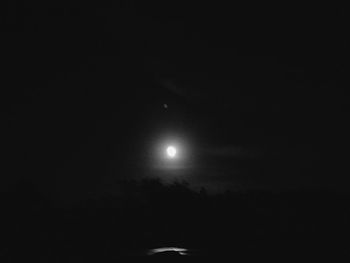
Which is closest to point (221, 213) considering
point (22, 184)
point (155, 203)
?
point (155, 203)

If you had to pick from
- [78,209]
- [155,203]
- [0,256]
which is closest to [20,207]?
[78,209]

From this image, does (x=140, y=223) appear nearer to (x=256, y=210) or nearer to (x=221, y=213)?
(x=221, y=213)

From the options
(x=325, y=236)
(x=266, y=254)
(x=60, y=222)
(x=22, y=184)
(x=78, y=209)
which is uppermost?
(x=22, y=184)

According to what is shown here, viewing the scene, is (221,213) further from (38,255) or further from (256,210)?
(38,255)

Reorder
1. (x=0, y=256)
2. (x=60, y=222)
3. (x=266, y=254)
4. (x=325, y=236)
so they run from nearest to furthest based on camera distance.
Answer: (x=266, y=254) < (x=0, y=256) < (x=325, y=236) < (x=60, y=222)

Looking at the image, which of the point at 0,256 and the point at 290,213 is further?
the point at 290,213

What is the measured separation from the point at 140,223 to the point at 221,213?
638 inches

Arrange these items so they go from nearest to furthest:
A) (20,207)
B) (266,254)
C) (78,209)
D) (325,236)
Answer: (266,254) < (325,236) < (20,207) < (78,209)

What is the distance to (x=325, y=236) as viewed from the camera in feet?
137

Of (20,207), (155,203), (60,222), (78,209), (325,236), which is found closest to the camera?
(325,236)

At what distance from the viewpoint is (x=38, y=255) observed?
3444 cm

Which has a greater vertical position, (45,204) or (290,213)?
(45,204)

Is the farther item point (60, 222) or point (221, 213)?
point (221, 213)

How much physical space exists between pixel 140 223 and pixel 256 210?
2310 centimetres
